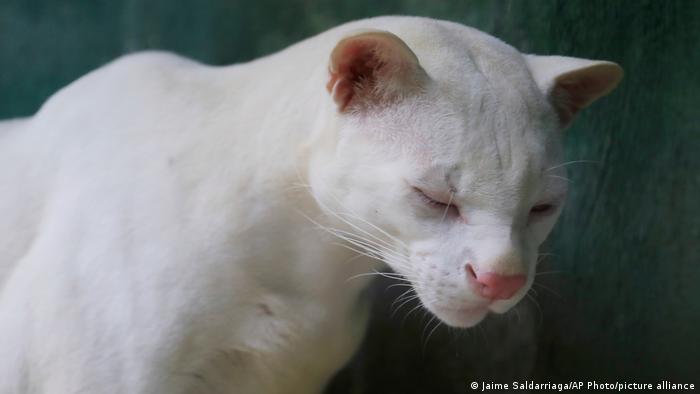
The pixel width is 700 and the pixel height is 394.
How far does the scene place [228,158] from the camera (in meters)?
1.16

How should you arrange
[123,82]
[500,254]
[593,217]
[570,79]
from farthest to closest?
[593,217], [123,82], [570,79], [500,254]

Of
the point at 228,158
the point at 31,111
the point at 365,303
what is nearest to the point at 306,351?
the point at 365,303

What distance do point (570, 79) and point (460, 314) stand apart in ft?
1.20

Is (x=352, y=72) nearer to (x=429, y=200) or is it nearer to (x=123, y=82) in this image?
(x=429, y=200)

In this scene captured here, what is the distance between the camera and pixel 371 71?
39.6 inches

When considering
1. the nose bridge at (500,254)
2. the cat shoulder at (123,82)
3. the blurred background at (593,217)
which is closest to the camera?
the nose bridge at (500,254)

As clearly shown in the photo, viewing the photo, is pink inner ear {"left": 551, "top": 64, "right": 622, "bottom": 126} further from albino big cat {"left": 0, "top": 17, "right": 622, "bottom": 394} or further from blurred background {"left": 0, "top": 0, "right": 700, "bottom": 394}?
blurred background {"left": 0, "top": 0, "right": 700, "bottom": 394}

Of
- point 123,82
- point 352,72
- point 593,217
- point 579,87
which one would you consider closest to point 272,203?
point 352,72

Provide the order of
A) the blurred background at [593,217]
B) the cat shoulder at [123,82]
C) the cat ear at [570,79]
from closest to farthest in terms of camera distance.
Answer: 1. the cat ear at [570,79]
2. the cat shoulder at [123,82]
3. the blurred background at [593,217]

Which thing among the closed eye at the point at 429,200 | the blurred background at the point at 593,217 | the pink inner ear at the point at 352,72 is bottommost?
the blurred background at the point at 593,217

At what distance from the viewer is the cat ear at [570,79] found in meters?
1.07

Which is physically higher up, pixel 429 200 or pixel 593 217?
pixel 429 200

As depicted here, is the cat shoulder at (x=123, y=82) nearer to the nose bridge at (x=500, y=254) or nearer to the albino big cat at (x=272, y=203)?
the albino big cat at (x=272, y=203)

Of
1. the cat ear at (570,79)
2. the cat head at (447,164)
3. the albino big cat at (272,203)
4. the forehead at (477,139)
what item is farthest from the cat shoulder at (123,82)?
the cat ear at (570,79)
